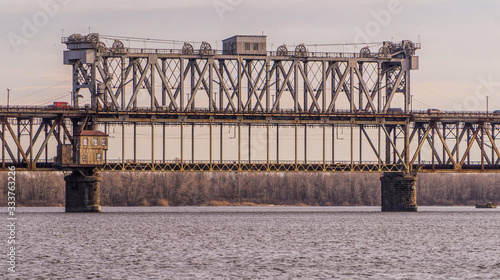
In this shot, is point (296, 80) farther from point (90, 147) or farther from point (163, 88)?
point (90, 147)

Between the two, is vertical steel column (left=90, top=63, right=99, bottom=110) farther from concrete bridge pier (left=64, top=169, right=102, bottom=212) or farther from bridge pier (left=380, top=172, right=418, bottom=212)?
bridge pier (left=380, top=172, right=418, bottom=212)

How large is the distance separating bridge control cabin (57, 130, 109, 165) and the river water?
18.3 m

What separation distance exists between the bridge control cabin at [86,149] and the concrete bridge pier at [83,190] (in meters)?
2.05

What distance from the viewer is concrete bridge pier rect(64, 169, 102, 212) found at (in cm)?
14538

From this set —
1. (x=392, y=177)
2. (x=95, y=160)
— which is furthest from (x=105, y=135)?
(x=392, y=177)

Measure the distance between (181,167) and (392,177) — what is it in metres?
35.8

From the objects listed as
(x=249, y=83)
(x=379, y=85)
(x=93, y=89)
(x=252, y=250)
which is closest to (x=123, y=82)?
(x=93, y=89)

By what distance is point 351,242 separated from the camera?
94.7m

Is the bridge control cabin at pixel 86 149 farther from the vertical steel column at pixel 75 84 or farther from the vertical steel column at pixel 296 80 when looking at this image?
the vertical steel column at pixel 296 80

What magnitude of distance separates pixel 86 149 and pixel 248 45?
102ft

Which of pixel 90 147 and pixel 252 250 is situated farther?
pixel 90 147

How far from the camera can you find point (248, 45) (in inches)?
6152

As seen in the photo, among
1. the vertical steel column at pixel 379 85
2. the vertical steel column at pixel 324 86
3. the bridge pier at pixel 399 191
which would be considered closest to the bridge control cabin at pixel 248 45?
the vertical steel column at pixel 324 86

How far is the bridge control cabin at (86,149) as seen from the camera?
144m
